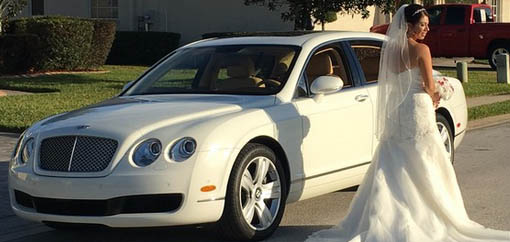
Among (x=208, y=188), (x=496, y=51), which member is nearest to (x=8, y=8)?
(x=496, y=51)

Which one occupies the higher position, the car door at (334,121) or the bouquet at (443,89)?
the bouquet at (443,89)

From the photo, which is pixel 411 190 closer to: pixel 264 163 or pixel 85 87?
pixel 264 163

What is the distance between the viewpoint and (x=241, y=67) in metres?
7.62

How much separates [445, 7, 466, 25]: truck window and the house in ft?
7.82

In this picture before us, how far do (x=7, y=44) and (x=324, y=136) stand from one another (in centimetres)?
1638

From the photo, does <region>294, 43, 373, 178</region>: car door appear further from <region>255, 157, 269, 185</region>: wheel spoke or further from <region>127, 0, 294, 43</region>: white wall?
<region>127, 0, 294, 43</region>: white wall

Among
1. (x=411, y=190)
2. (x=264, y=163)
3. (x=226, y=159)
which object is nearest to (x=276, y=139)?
(x=264, y=163)

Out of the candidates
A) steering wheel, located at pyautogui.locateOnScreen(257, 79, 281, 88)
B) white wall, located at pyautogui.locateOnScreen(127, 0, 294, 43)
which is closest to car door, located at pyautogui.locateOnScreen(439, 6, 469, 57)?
white wall, located at pyautogui.locateOnScreen(127, 0, 294, 43)

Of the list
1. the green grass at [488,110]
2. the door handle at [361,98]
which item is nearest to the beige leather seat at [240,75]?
the door handle at [361,98]

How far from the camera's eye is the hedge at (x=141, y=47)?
27.3 m

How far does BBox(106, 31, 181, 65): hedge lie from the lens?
2731 cm

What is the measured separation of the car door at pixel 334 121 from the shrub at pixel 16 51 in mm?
15628

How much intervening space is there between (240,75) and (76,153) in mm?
1747

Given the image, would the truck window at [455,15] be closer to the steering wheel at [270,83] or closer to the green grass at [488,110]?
the green grass at [488,110]
